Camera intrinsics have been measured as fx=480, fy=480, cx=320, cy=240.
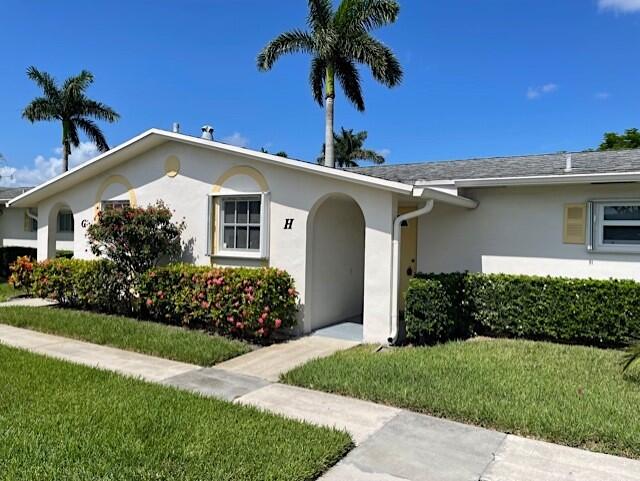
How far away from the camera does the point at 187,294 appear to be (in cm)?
952

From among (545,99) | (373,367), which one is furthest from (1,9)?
(545,99)

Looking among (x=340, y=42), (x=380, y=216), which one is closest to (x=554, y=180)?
(x=380, y=216)

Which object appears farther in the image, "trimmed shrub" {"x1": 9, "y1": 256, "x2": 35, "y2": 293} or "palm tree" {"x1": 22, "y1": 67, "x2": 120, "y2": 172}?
"palm tree" {"x1": 22, "y1": 67, "x2": 120, "y2": 172}

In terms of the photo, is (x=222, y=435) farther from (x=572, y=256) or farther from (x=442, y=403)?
(x=572, y=256)

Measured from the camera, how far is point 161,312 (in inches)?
404

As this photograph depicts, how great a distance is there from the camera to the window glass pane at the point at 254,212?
1030cm

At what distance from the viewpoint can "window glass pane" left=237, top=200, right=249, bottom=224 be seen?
10.5 meters

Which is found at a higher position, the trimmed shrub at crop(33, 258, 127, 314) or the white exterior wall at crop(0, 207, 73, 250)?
the white exterior wall at crop(0, 207, 73, 250)

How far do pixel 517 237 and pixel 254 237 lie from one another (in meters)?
5.42

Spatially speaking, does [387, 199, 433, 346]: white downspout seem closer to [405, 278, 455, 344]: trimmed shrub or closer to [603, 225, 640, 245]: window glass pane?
[405, 278, 455, 344]: trimmed shrub

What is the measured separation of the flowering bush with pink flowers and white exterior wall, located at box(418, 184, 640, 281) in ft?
11.2

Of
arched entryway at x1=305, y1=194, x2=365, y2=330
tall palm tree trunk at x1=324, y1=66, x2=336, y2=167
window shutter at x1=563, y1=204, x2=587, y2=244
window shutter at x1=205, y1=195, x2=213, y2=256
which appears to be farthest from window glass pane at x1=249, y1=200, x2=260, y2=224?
tall palm tree trunk at x1=324, y1=66, x2=336, y2=167

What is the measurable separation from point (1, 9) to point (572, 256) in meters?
13.3

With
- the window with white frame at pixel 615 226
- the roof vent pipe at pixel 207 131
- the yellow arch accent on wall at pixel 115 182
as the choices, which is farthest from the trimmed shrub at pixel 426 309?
the yellow arch accent on wall at pixel 115 182
